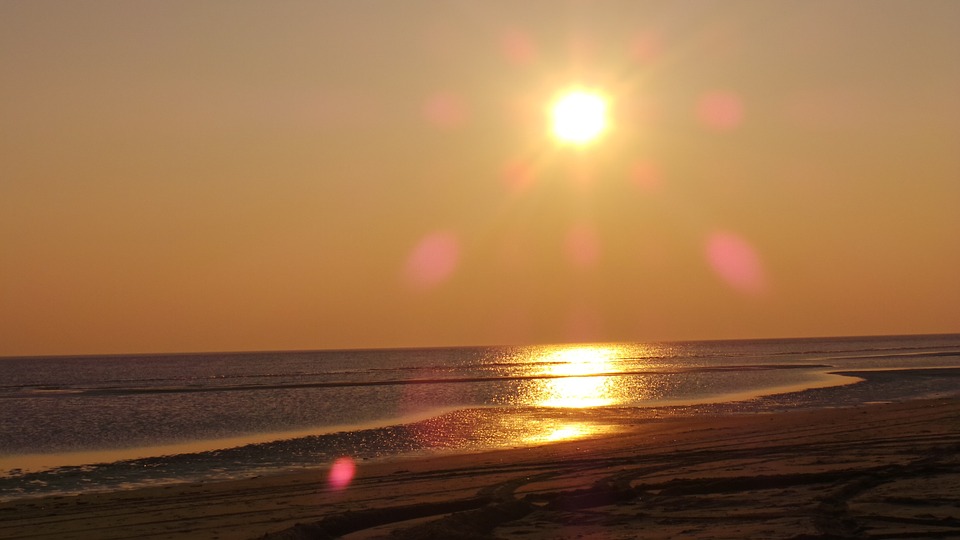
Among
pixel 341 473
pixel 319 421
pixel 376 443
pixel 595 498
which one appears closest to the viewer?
pixel 595 498

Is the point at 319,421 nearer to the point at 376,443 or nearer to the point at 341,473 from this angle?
the point at 376,443

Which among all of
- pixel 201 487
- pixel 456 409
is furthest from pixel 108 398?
pixel 201 487

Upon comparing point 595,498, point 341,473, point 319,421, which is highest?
point 319,421

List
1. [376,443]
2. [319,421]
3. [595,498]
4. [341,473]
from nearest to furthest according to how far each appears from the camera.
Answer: [595,498], [341,473], [376,443], [319,421]

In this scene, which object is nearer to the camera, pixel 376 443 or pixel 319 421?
pixel 376 443

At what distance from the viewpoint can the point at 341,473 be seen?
2202 cm

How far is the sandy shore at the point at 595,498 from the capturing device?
40.4 feet

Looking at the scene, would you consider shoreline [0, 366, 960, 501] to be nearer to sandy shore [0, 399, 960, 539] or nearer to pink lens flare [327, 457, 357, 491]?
pink lens flare [327, 457, 357, 491]

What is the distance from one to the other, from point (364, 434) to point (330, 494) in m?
17.1

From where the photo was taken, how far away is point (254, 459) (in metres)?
27.2

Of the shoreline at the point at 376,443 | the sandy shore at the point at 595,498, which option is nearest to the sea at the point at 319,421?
the shoreline at the point at 376,443

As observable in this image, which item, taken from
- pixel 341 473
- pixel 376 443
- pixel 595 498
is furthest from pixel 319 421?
pixel 595 498

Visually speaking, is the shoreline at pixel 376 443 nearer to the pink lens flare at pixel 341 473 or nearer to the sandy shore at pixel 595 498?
the pink lens flare at pixel 341 473

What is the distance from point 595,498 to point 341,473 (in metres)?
8.93
